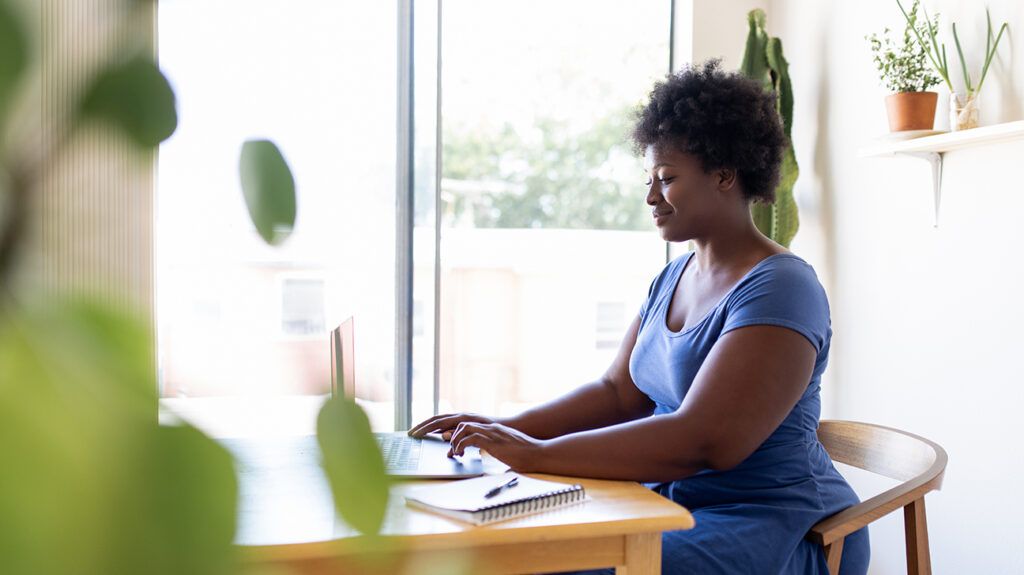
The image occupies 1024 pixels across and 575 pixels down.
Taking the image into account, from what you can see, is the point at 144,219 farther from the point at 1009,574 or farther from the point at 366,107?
the point at 366,107

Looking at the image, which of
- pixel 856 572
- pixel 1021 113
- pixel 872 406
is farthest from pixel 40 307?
pixel 872 406

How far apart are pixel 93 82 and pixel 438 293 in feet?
8.86

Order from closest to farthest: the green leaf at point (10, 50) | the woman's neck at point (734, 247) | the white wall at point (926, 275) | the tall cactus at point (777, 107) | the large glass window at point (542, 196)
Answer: the green leaf at point (10, 50) < the woman's neck at point (734, 247) < the white wall at point (926, 275) < the tall cactus at point (777, 107) < the large glass window at point (542, 196)

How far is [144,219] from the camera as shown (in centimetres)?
19

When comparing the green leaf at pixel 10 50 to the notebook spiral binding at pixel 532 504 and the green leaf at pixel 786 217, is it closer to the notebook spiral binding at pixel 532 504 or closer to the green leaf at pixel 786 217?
the notebook spiral binding at pixel 532 504

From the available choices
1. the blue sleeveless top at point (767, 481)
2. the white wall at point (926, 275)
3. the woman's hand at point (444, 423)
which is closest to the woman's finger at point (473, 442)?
the woman's hand at point (444, 423)

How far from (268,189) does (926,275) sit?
2.38 m

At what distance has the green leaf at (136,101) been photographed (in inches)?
5.0

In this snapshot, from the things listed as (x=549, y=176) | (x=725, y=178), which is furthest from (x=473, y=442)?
(x=549, y=176)

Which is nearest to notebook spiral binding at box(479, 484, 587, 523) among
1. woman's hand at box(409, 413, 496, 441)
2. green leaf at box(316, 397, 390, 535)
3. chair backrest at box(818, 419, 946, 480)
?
woman's hand at box(409, 413, 496, 441)

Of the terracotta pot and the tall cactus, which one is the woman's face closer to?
the terracotta pot

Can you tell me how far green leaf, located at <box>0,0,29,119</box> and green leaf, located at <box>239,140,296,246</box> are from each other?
35 mm

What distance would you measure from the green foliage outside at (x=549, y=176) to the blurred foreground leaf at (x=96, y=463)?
919 cm

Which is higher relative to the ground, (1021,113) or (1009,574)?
(1021,113)
